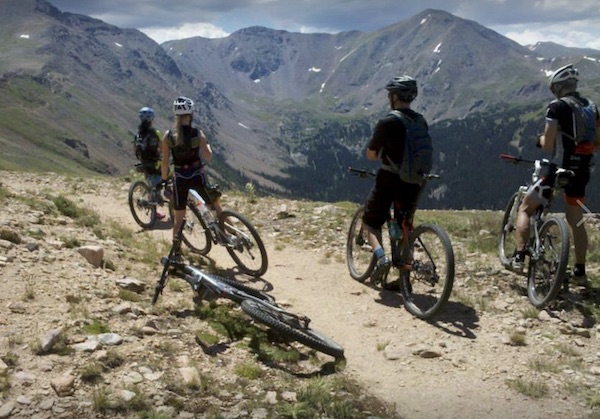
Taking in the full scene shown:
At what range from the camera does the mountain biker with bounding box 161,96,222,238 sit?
11.0m

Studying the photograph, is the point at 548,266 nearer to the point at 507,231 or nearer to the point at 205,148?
the point at 507,231

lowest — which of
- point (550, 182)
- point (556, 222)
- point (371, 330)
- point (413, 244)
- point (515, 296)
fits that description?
point (371, 330)

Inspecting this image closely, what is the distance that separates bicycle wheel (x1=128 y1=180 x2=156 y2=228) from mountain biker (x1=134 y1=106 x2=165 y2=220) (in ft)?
0.87

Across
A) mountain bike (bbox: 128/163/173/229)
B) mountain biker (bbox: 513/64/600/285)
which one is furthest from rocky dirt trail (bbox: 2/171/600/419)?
mountain bike (bbox: 128/163/173/229)

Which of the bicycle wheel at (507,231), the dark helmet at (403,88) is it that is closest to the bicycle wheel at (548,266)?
the bicycle wheel at (507,231)

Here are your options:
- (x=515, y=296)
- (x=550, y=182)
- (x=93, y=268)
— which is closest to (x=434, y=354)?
(x=515, y=296)

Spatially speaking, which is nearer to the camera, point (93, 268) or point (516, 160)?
point (93, 268)

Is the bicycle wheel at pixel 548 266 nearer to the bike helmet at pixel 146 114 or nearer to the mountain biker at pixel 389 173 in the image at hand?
the mountain biker at pixel 389 173

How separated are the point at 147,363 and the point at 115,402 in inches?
38.3

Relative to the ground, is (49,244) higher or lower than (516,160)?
lower

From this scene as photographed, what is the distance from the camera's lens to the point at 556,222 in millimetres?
9023

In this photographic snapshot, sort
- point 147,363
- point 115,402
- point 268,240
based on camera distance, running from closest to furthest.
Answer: point 115,402, point 147,363, point 268,240

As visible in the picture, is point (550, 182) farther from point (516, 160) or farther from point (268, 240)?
point (268, 240)

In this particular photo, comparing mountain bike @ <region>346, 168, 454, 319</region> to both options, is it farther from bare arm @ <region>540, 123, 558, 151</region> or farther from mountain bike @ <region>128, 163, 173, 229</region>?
mountain bike @ <region>128, 163, 173, 229</region>
